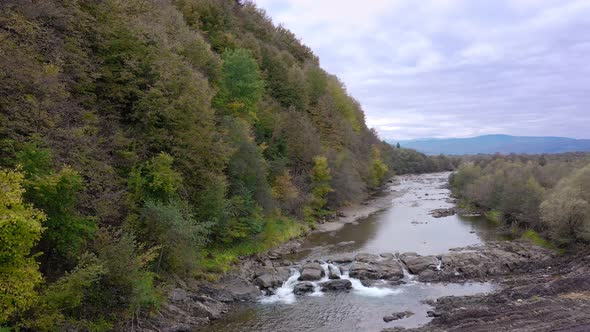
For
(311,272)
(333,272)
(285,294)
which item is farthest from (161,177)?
(333,272)

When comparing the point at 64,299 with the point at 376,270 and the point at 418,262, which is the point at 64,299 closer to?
the point at 376,270

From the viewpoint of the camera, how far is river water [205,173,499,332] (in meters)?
22.9

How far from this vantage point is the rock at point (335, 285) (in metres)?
28.6

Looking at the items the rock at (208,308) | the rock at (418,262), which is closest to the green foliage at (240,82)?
the rock at (418,262)

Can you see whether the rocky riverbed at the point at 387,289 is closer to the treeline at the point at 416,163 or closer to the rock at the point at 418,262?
the rock at the point at 418,262

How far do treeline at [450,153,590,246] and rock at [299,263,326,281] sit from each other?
21.5 metres

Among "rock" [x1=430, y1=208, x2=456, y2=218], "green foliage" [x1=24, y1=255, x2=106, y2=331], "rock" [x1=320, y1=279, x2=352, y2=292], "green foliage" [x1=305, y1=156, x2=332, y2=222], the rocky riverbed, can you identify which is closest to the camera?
"green foliage" [x1=24, y1=255, x2=106, y2=331]

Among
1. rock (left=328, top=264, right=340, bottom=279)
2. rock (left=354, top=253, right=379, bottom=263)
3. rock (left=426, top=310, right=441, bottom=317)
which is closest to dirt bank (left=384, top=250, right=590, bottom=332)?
rock (left=426, top=310, right=441, bottom=317)

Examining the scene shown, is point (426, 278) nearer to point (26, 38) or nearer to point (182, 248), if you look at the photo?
point (182, 248)

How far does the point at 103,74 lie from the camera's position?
86.8 feet

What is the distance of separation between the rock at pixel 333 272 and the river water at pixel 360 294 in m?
1.40

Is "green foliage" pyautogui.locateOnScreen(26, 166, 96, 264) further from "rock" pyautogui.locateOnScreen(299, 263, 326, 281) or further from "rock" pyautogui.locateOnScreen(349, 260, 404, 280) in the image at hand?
"rock" pyautogui.locateOnScreen(349, 260, 404, 280)

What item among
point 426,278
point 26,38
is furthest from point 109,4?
point 426,278

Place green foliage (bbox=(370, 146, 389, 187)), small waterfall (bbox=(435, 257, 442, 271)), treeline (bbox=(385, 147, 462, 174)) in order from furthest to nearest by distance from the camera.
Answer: treeline (bbox=(385, 147, 462, 174)) → green foliage (bbox=(370, 146, 389, 187)) → small waterfall (bbox=(435, 257, 442, 271))
